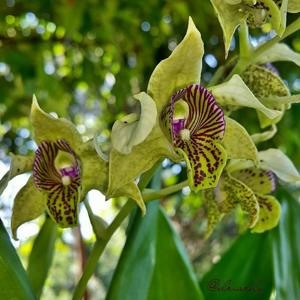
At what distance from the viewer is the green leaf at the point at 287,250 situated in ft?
2.62

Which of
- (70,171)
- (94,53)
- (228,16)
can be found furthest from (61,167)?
(94,53)

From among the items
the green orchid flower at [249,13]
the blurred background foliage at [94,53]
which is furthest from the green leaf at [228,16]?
the blurred background foliage at [94,53]

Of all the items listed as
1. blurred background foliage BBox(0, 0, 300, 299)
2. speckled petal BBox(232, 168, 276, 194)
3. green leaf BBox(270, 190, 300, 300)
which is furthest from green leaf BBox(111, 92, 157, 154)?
blurred background foliage BBox(0, 0, 300, 299)

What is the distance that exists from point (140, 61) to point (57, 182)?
1000 millimetres

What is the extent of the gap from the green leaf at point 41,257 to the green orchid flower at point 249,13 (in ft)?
1.04

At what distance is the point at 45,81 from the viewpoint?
1372mm

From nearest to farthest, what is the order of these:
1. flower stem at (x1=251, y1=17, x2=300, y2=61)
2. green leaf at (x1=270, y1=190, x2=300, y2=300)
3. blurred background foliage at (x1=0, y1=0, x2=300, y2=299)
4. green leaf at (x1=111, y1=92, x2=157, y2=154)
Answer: green leaf at (x1=111, y1=92, x2=157, y2=154)
flower stem at (x1=251, y1=17, x2=300, y2=61)
green leaf at (x1=270, y1=190, x2=300, y2=300)
blurred background foliage at (x1=0, y1=0, x2=300, y2=299)

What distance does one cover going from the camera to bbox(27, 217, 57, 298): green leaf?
0.72 meters

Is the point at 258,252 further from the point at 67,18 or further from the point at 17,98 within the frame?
the point at 17,98

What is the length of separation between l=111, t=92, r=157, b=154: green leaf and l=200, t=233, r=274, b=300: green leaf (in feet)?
1.15

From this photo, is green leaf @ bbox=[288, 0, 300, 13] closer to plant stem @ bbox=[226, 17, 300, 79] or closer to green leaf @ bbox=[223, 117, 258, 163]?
plant stem @ bbox=[226, 17, 300, 79]

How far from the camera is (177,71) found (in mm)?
610

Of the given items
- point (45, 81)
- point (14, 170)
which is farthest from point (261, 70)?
point (45, 81)

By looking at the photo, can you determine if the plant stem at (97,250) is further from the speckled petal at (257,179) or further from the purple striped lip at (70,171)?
the speckled petal at (257,179)
